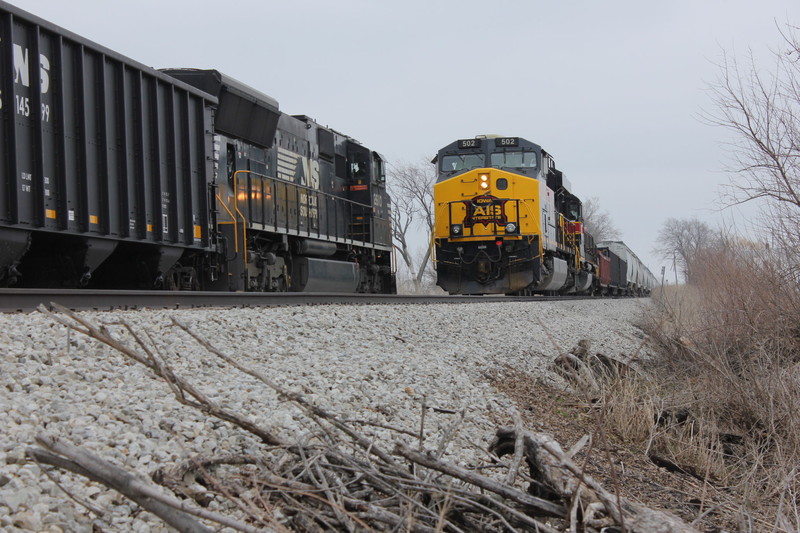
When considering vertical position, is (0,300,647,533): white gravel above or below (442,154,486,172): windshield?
below

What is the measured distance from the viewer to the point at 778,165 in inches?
326

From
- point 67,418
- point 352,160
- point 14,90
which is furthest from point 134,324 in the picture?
point 352,160

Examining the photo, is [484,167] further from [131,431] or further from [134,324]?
[131,431]

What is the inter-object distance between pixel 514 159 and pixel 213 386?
46.1ft

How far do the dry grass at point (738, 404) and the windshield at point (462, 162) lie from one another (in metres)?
8.86

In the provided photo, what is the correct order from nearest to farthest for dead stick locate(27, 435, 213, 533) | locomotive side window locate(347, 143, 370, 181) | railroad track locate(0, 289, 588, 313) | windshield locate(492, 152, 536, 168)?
dead stick locate(27, 435, 213, 533), railroad track locate(0, 289, 588, 313), locomotive side window locate(347, 143, 370, 181), windshield locate(492, 152, 536, 168)

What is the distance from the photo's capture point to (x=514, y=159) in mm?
17172

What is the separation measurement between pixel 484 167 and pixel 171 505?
51.6 ft

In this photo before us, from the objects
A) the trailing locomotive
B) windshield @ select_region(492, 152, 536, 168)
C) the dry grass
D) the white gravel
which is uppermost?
windshield @ select_region(492, 152, 536, 168)

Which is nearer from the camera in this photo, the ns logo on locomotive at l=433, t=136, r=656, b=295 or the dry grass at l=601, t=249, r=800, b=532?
the dry grass at l=601, t=249, r=800, b=532

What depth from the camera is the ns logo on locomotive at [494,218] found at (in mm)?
16297

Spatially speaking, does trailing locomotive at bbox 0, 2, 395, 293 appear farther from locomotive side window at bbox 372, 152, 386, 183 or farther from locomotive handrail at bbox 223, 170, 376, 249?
locomotive side window at bbox 372, 152, 386, 183

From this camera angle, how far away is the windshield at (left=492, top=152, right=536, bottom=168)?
17.1 metres

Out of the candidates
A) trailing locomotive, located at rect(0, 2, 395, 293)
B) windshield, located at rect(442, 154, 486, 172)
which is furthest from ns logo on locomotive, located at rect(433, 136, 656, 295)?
trailing locomotive, located at rect(0, 2, 395, 293)
